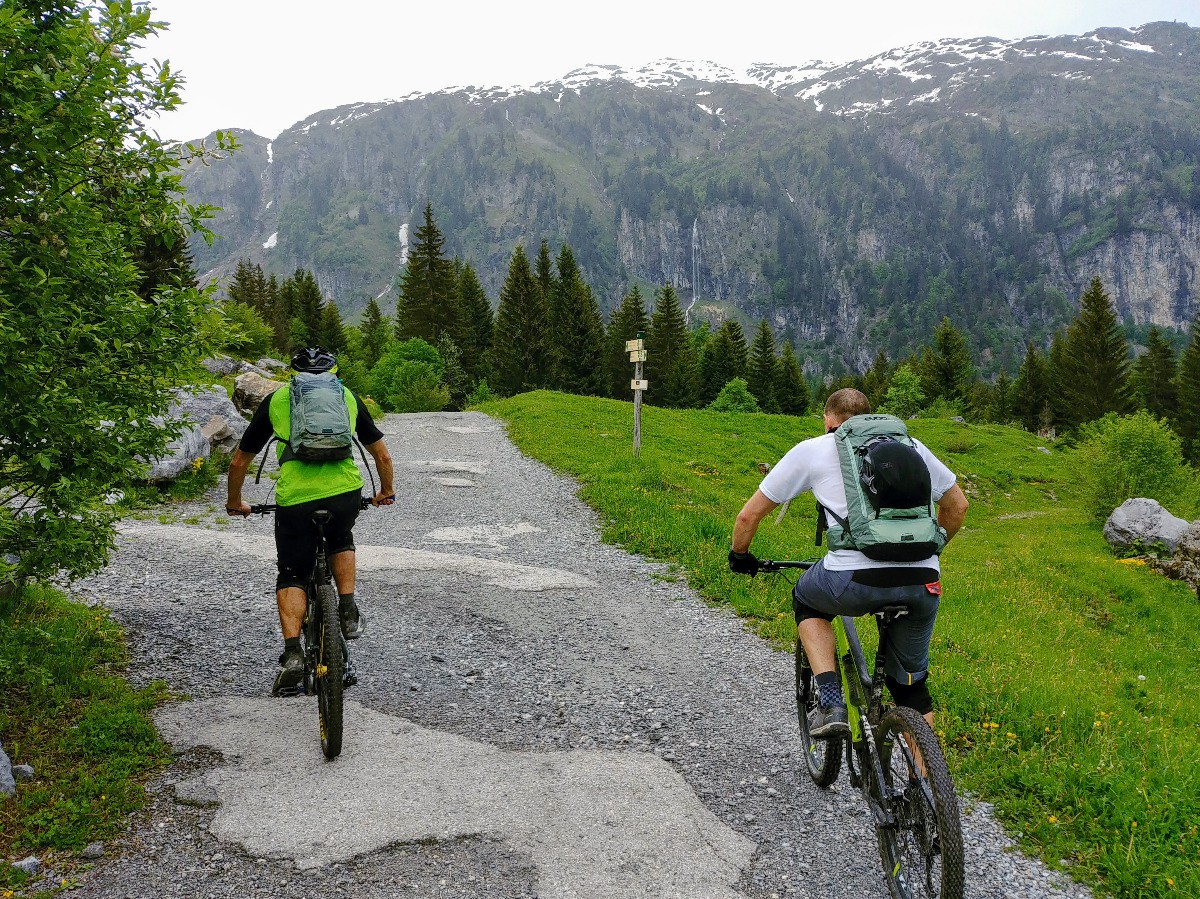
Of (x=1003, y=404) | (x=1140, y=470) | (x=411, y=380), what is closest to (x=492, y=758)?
(x=1140, y=470)

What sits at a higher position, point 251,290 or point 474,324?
point 251,290

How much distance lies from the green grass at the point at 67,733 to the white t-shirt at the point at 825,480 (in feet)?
15.5

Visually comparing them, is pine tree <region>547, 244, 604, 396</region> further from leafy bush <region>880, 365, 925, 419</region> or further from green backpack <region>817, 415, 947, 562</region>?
green backpack <region>817, 415, 947, 562</region>

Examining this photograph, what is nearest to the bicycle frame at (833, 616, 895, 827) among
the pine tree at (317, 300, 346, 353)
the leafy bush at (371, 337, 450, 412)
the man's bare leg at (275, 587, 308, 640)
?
the man's bare leg at (275, 587, 308, 640)

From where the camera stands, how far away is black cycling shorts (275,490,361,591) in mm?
5523

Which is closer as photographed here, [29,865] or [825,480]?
[29,865]

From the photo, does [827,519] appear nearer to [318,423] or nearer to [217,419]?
[318,423]

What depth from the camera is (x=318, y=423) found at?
5.45 metres

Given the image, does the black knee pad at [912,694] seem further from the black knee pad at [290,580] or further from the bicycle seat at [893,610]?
the black knee pad at [290,580]

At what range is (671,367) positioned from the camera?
2704 inches

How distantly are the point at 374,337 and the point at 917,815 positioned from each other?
8125cm

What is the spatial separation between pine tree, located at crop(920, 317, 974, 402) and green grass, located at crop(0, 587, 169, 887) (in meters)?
76.9

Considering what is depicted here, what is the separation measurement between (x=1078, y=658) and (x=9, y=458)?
12.6m

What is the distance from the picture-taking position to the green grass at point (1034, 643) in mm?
4660
